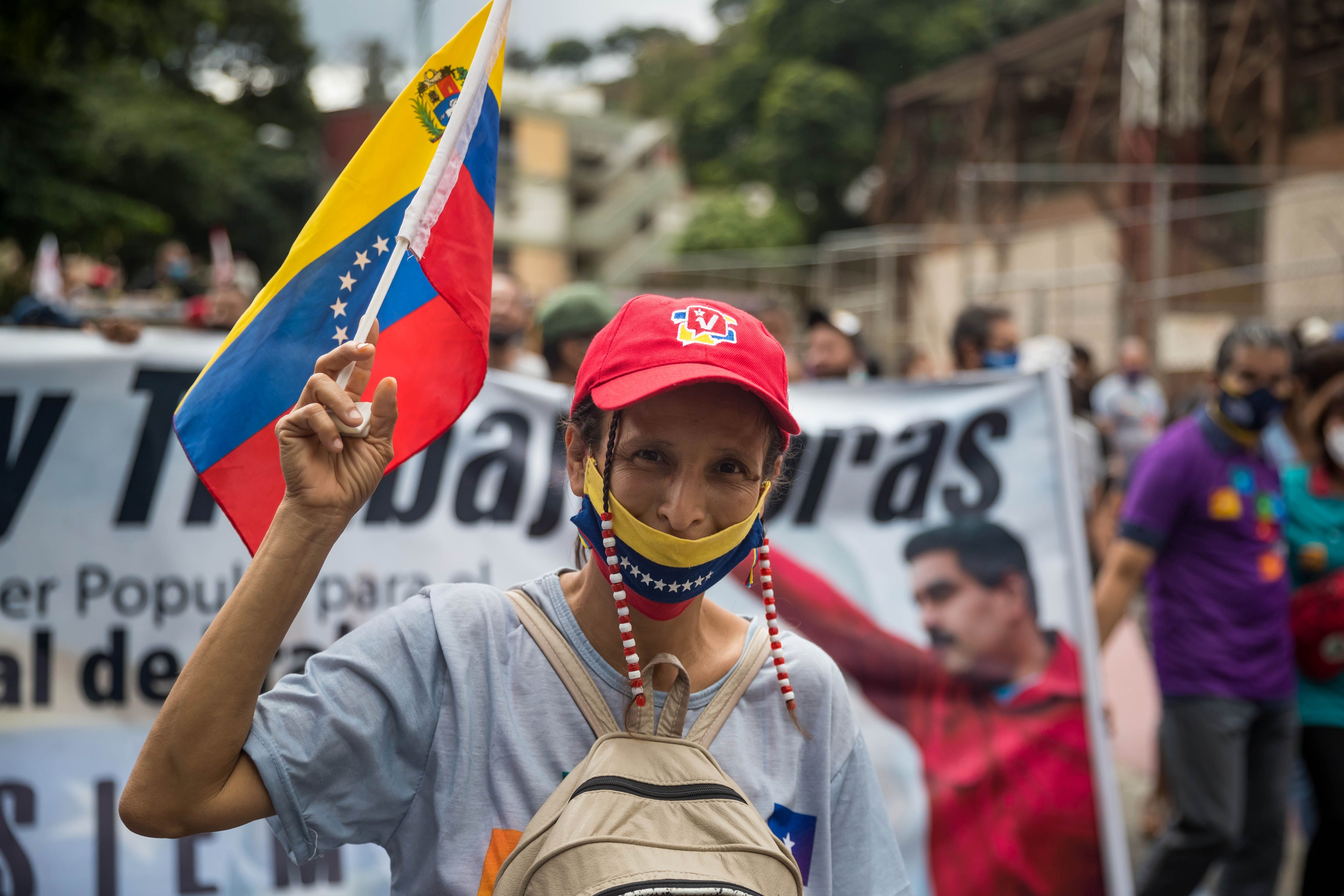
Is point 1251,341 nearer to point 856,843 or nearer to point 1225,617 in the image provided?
point 1225,617

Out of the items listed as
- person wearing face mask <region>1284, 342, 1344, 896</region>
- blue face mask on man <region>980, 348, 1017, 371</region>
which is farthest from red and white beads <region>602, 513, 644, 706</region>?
blue face mask on man <region>980, 348, 1017, 371</region>

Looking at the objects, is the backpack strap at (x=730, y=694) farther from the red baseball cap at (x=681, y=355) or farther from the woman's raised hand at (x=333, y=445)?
the woman's raised hand at (x=333, y=445)

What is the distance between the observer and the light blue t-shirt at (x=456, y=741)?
139cm

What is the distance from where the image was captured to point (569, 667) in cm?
150

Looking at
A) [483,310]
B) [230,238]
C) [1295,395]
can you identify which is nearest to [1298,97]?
[1295,395]

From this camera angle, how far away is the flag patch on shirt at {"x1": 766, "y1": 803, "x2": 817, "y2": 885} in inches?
60.9

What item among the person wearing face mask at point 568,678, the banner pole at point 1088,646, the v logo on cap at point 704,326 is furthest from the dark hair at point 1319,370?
the v logo on cap at point 704,326

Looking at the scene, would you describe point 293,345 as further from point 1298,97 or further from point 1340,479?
point 1298,97

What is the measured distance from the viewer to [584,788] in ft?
4.48

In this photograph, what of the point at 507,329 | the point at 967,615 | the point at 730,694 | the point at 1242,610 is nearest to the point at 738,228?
the point at 507,329

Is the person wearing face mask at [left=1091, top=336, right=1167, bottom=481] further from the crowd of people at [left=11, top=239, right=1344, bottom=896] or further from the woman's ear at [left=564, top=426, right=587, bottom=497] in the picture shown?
the woman's ear at [left=564, top=426, right=587, bottom=497]

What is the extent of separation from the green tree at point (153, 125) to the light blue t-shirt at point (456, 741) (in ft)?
44.9

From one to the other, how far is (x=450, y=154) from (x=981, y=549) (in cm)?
284

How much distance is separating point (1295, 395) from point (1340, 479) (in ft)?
1.63
